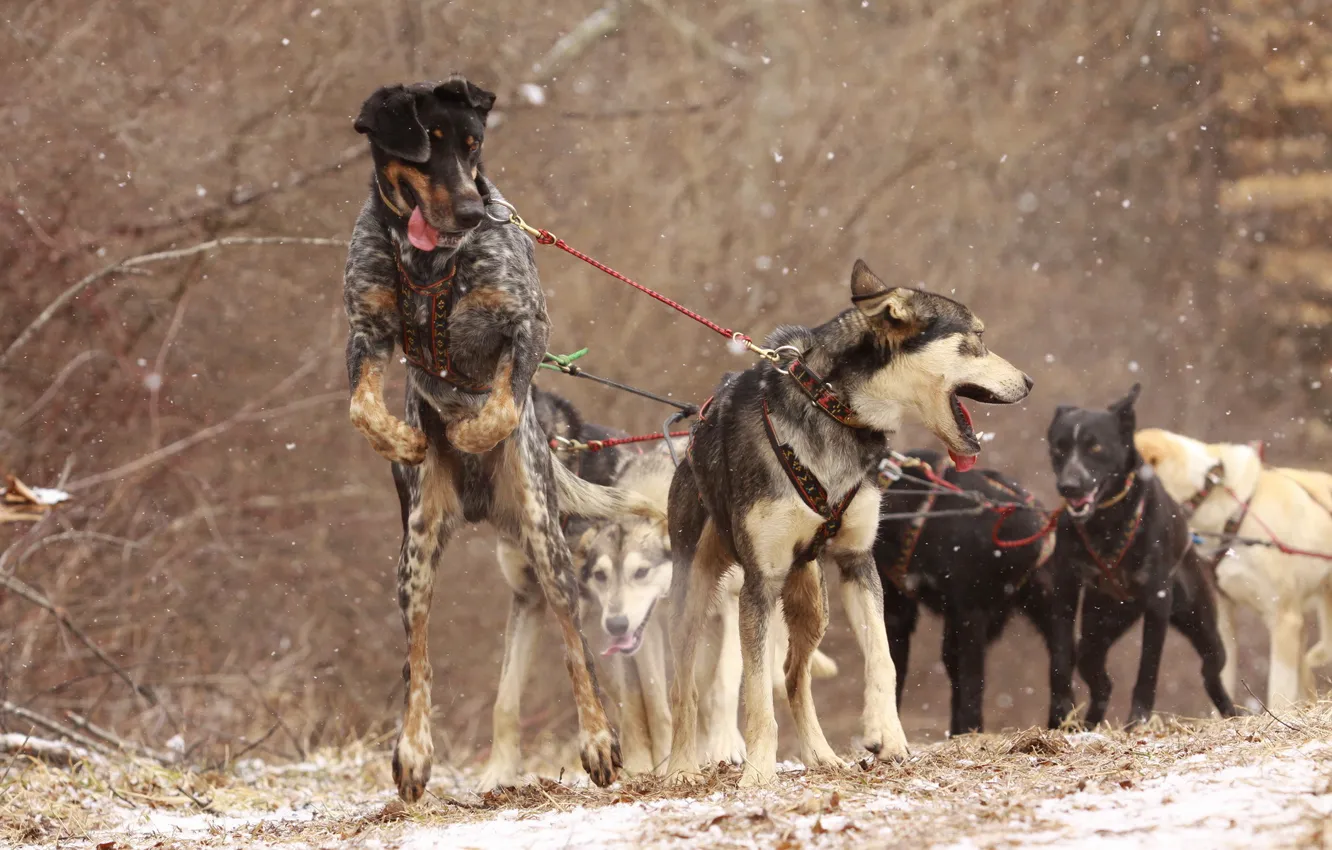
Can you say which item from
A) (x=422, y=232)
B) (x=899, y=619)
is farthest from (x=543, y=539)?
(x=899, y=619)

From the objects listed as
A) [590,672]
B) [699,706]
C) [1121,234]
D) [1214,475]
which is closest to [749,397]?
[590,672]

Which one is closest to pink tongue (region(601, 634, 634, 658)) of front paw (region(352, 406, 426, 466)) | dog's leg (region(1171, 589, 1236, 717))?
front paw (region(352, 406, 426, 466))

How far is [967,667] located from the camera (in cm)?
765

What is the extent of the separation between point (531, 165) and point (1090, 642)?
24.6ft

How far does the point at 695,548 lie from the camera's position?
5227 millimetres

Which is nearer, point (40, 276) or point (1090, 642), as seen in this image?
point (1090, 642)

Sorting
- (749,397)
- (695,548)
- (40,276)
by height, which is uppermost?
(40,276)

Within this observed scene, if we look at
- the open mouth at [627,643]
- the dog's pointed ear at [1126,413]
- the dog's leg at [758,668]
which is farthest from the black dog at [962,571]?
the dog's leg at [758,668]

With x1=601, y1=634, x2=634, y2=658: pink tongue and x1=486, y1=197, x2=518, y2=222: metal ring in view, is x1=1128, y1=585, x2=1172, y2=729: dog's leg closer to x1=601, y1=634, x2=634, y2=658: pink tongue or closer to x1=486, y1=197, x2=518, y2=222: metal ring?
x1=601, y1=634, x2=634, y2=658: pink tongue

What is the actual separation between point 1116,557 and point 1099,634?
0.78 m

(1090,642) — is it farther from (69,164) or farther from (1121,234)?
(1121,234)

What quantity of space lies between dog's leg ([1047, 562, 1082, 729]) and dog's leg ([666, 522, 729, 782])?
3015mm

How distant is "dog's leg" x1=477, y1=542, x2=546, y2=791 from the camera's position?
219 inches

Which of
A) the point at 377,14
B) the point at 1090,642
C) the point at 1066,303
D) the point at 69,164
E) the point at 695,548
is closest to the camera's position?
the point at 695,548
